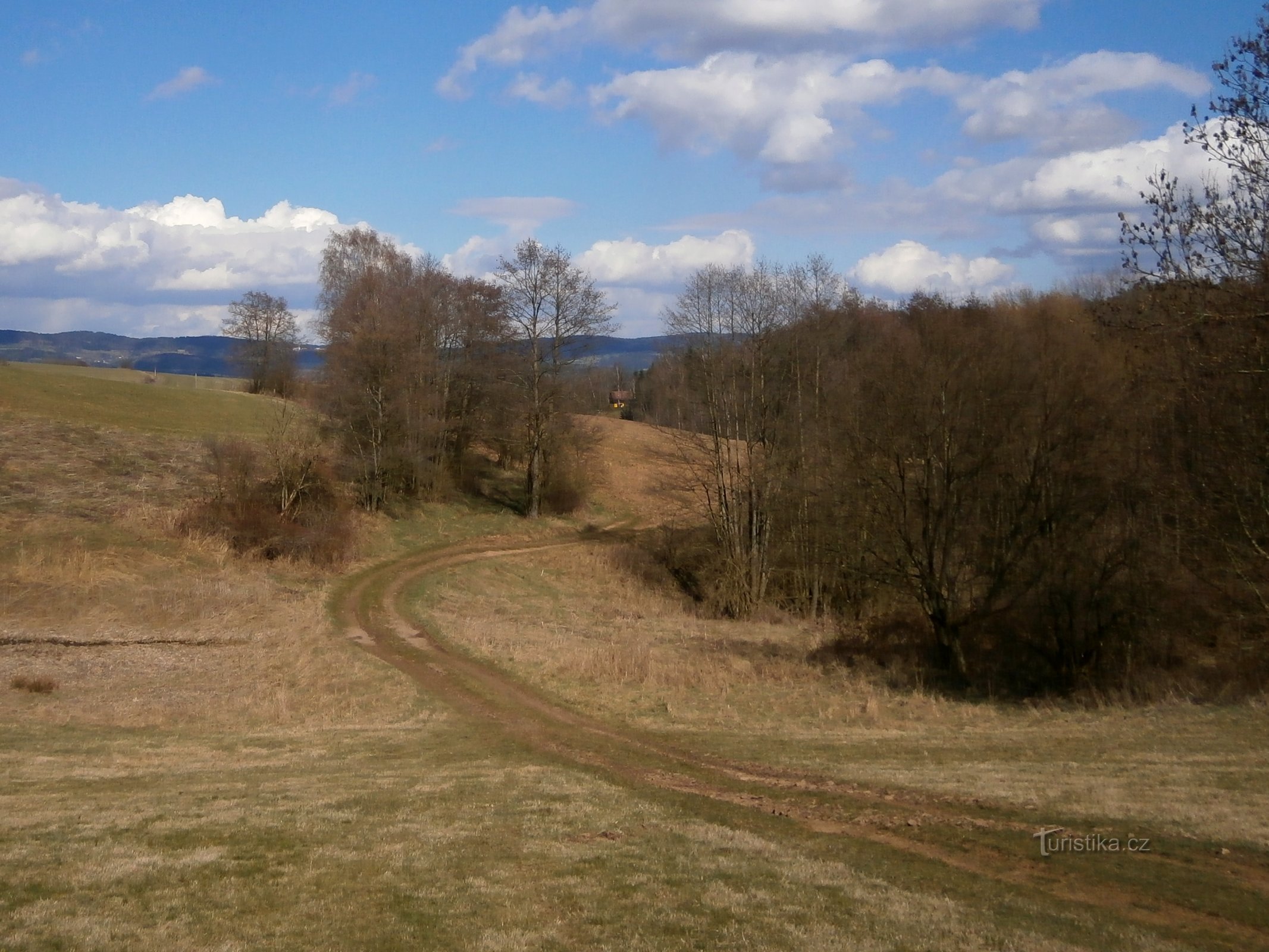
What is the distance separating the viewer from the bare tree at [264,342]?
72.1 metres

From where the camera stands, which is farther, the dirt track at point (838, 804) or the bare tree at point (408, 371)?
the bare tree at point (408, 371)

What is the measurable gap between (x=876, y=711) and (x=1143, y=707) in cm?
473

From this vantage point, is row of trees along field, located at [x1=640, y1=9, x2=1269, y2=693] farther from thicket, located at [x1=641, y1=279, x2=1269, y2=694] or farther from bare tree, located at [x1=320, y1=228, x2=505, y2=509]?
bare tree, located at [x1=320, y1=228, x2=505, y2=509]

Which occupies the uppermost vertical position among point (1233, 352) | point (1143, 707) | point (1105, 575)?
point (1233, 352)

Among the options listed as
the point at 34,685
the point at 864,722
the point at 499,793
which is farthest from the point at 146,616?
the point at 864,722

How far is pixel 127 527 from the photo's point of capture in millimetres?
31094

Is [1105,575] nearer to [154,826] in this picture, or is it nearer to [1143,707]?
[1143,707]

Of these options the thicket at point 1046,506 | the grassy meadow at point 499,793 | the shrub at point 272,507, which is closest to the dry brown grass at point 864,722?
the grassy meadow at point 499,793

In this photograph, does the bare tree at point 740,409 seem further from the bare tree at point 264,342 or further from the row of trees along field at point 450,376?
the bare tree at point 264,342

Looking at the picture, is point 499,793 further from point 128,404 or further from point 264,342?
point 264,342

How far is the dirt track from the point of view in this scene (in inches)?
303

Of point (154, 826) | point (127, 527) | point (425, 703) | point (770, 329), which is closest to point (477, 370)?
point (770, 329)

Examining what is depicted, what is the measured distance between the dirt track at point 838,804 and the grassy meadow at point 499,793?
0.07 m

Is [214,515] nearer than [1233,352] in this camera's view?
No
